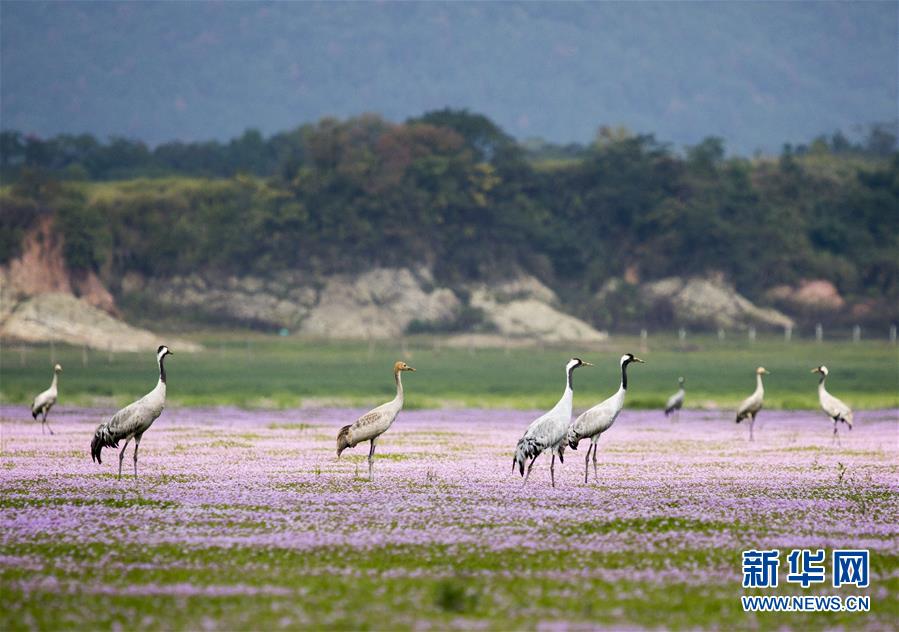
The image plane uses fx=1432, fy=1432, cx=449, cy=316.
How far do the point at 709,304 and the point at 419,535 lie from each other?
131 meters

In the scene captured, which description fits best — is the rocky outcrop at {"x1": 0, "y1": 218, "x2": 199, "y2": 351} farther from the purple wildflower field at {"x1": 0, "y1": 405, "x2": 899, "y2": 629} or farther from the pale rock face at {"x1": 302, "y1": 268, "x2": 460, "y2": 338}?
the purple wildflower field at {"x1": 0, "y1": 405, "x2": 899, "y2": 629}

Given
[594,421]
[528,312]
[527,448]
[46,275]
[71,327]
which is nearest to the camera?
[527,448]

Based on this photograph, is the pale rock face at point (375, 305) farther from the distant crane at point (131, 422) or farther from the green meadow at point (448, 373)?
the distant crane at point (131, 422)

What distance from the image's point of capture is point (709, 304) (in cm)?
15038

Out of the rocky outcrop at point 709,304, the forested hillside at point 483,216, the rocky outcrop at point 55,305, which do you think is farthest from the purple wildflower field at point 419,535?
the rocky outcrop at point 709,304

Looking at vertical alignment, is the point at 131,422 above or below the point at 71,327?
below

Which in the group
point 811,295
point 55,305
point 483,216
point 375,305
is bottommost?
point 55,305

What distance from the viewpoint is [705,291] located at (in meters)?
152

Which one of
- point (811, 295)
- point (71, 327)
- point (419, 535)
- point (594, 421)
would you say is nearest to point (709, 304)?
point (811, 295)

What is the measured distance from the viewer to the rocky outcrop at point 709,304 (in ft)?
486

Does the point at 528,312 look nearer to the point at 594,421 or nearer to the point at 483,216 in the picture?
the point at 483,216

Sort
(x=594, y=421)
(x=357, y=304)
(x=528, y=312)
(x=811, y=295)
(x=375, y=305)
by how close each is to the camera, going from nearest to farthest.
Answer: (x=594, y=421), (x=528, y=312), (x=357, y=304), (x=375, y=305), (x=811, y=295)

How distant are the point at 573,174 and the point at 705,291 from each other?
2850 cm

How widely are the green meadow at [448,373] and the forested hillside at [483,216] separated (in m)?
17.8
